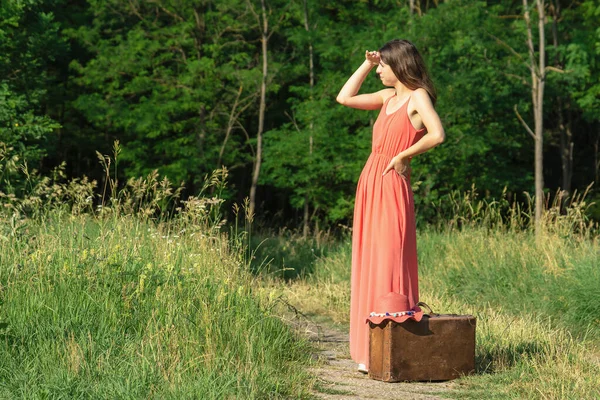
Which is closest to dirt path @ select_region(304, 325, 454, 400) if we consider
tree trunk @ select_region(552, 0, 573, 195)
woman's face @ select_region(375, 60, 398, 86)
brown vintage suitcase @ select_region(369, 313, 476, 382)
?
brown vintage suitcase @ select_region(369, 313, 476, 382)

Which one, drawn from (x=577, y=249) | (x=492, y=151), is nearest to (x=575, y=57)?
(x=492, y=151)

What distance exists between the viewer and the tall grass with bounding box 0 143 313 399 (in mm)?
4691

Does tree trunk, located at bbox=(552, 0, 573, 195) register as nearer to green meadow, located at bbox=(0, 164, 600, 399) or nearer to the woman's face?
green meadow, located at bbox=(0, 164, 600, 399)

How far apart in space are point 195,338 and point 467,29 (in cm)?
1452

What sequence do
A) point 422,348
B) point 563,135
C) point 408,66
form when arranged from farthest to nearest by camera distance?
point 563,135 → point 408,66 → point 422,348

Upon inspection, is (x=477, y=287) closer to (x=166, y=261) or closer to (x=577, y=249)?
(x=577, y=249)

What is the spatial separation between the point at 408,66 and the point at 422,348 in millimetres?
1775

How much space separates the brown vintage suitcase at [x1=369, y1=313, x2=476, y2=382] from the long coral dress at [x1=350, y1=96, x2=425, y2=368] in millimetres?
182

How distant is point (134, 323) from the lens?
568 cm

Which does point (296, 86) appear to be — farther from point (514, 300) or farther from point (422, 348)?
point (422, 348)

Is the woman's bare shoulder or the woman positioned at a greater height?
the woman's bare shoulder

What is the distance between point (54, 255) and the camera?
645 cm

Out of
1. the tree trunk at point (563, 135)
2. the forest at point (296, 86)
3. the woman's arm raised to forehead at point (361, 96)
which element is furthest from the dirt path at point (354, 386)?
the tree trunk at point (563, 135)

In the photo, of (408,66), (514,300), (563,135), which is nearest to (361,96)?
(408,66)
